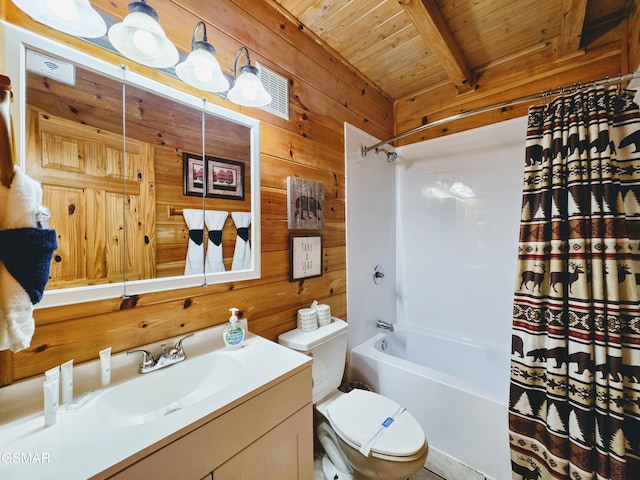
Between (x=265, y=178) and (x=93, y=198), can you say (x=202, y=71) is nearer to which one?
(x=265, y=178)

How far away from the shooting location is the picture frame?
1.12m

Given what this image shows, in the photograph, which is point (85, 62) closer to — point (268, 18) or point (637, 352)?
point (268, 18)

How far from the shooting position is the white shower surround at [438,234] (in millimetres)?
1924

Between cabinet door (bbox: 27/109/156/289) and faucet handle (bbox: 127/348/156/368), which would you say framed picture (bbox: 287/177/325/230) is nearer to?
cabinet door (bbox: 27/109/156/289)

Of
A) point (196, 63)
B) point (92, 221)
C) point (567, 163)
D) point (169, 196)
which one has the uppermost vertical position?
point (196, 63)

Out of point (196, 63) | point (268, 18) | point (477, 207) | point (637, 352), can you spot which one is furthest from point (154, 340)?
point (477, 207)

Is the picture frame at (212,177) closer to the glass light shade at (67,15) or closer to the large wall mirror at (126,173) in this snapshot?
the large wall mirror at (126,173)

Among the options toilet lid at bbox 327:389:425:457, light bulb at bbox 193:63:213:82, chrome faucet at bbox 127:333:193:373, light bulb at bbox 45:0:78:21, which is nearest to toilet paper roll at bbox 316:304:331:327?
toilet lid at bbox 327:389:425:457

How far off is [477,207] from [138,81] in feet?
7.41

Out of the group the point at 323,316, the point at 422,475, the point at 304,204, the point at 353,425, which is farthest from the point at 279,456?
the point at 304,204

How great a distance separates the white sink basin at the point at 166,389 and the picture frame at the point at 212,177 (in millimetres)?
713

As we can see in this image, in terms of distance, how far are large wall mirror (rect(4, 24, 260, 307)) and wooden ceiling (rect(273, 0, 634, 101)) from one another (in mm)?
952

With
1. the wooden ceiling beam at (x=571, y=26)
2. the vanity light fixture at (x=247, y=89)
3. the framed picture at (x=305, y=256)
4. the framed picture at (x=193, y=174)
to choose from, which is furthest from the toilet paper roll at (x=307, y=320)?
the wooden ceiling beam at (x=571, y=26)

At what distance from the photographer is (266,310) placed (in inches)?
54.4
